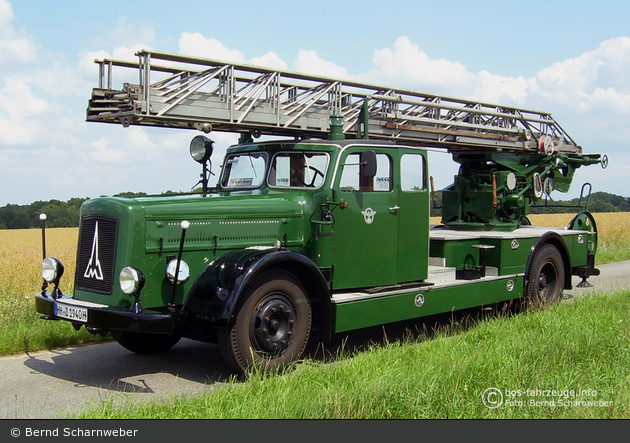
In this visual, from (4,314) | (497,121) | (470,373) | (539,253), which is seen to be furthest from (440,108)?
(4,314)

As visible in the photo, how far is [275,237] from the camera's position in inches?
255

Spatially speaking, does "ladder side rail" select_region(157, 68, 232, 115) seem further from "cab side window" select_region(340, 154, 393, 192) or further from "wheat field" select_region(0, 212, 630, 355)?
"wheat field" select_region(0, 212, 630, 355)

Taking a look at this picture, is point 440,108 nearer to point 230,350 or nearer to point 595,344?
point 595,344

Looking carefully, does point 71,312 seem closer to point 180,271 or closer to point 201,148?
point 180,271

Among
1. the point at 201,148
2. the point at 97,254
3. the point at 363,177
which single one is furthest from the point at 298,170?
the point at 97,254

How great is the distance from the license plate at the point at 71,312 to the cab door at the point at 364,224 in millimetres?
2437

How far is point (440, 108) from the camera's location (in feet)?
30.2

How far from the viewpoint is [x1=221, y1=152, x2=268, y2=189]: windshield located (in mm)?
7133

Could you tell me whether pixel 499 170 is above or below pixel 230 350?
above

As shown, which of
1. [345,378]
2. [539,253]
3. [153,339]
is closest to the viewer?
[345,378]

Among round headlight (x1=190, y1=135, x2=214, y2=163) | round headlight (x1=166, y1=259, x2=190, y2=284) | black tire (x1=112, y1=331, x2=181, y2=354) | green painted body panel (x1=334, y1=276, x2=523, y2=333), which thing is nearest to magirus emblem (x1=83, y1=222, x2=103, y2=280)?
round headlight (x1=166, y1=259, x2=190, y2=284)

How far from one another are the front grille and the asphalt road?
0.83 m

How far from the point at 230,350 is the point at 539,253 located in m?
5.36

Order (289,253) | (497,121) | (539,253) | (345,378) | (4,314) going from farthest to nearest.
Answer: (497,121), (539,253), (4,314), (289,253), (345,378)
